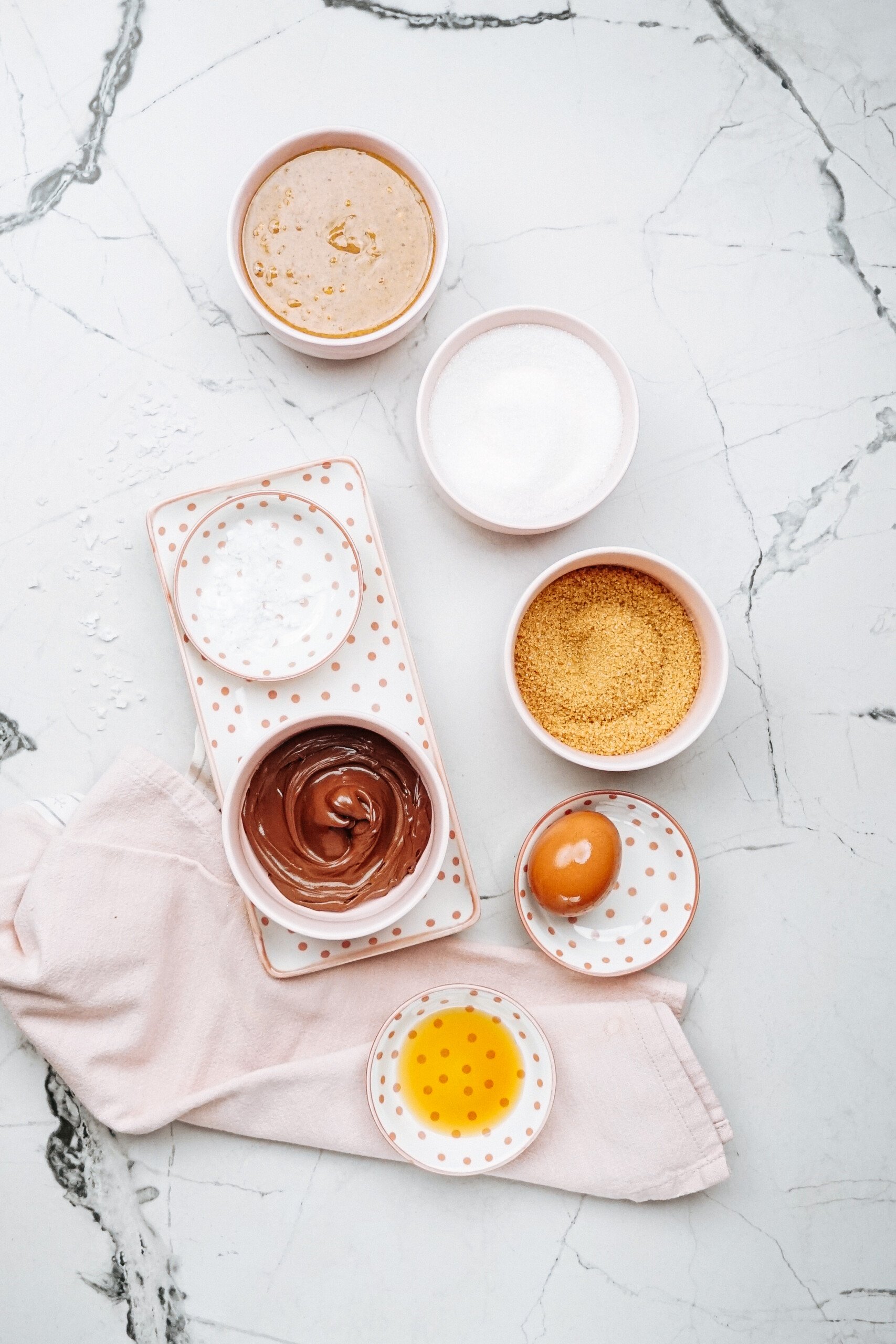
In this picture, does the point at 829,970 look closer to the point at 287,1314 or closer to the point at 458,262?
the point at 287,1314

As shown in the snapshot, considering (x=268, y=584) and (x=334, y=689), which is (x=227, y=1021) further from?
(x=268, y=584)

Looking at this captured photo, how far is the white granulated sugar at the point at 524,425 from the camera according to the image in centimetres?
116

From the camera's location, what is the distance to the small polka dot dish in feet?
3.73

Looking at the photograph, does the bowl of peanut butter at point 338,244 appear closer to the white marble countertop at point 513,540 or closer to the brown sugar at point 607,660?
A: the white marble countertop at point 513,540

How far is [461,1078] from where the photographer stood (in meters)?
1.16

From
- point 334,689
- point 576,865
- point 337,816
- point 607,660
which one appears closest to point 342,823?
point 337,816

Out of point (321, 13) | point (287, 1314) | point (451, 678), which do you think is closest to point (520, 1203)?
point (287, 1314)

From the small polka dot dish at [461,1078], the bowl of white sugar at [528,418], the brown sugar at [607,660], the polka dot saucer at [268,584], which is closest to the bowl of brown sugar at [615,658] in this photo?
the brown sugar at [607,660]

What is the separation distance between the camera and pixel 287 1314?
121 cm

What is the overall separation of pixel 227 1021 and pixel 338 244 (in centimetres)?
103

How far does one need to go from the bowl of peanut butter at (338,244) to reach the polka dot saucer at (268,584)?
0.77 feet

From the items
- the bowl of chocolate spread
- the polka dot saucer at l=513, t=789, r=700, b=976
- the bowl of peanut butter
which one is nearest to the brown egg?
the polka dot saucer at l=513, t=789, r=700, b=976

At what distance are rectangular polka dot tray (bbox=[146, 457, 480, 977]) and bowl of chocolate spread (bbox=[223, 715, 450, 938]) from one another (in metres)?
0.06

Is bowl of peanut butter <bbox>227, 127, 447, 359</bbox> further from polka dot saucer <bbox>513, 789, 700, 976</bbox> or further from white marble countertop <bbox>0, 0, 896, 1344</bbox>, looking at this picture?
polka dot saucer <bbox>513, 789, 700, 976</bbox>
